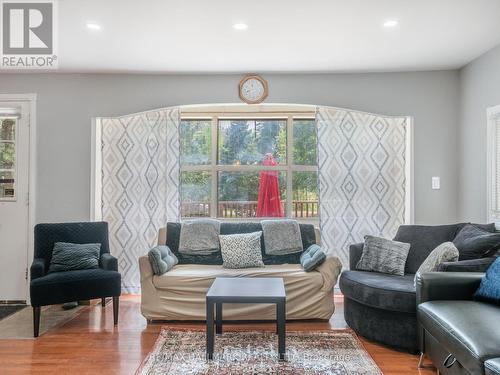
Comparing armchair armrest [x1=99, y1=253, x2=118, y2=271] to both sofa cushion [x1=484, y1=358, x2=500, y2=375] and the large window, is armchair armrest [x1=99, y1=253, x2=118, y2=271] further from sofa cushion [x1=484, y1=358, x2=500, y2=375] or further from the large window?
sofa cushion [x1=484, y1=358, x2=500, y2=375]

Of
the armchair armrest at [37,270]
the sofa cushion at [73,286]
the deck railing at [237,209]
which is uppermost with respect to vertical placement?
the deck railing at [237,209]

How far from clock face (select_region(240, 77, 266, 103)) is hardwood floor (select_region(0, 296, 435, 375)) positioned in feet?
7.95

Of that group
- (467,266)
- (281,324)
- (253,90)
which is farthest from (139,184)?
(467,266)

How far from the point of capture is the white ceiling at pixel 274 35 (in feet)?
8.61

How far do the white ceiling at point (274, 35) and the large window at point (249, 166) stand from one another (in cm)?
76

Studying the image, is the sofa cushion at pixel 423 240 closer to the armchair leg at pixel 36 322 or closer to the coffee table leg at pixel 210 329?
the coffee table leg at pixel 210 329

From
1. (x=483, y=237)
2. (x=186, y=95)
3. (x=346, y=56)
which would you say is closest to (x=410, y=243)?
(x=483, y=237)

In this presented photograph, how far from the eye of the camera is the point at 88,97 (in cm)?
418

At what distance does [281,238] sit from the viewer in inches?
148

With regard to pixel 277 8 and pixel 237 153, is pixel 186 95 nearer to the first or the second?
pixel 237 153

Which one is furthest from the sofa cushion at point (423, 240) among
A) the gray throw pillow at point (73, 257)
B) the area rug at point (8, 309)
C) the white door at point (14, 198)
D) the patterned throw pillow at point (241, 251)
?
the white door at point (14, 198)

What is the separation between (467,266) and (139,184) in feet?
10.9

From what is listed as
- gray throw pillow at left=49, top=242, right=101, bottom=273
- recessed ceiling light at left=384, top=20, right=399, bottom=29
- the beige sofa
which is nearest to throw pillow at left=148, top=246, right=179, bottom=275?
the beige sofa

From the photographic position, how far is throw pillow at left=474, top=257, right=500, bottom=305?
2252 mm
